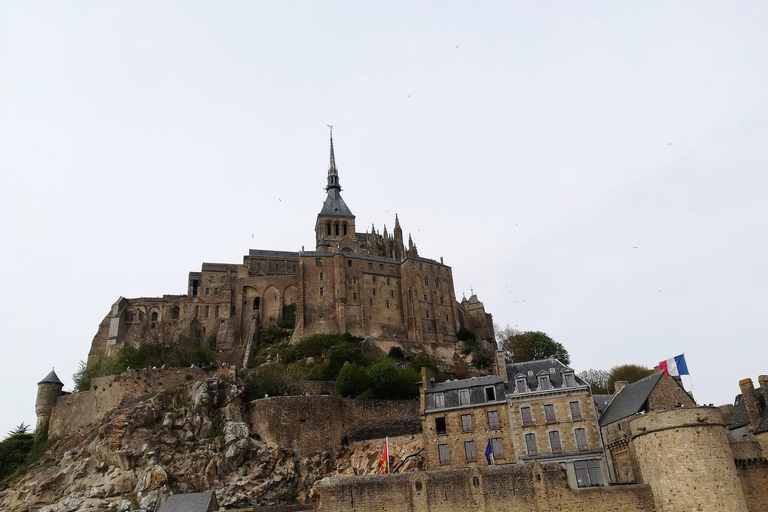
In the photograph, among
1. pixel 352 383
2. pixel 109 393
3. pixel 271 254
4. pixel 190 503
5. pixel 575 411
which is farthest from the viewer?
pixel 271 254

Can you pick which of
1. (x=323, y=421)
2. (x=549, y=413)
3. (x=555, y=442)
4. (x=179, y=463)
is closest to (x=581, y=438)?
(x=555, y=442)

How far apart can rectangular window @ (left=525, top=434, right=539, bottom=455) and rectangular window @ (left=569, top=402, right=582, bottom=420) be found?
247 cm

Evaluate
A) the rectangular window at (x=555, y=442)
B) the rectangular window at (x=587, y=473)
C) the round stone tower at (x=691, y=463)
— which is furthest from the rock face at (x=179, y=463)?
the round stone tower at (x=691, y=463)

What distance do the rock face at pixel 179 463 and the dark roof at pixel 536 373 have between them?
7.56m

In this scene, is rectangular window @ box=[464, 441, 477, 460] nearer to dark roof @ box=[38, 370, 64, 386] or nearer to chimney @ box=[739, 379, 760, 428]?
chimney @ box=[739, 379, 760, 428]

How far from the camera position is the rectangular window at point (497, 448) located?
35844 millimetres

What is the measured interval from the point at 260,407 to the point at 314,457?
5888 mm

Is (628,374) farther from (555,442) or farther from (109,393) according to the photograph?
(109,393)

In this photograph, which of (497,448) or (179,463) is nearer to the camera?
(497,448)

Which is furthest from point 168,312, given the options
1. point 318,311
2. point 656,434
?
point 656,434

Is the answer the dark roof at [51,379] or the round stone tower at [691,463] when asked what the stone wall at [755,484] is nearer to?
the round stone tower at [691,463]

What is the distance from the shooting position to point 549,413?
36.1 m

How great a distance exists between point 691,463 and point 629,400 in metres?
6.98

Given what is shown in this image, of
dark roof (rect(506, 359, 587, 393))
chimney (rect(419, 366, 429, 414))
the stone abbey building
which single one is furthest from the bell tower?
dark roof (rect(506, 359, 587, 393))
